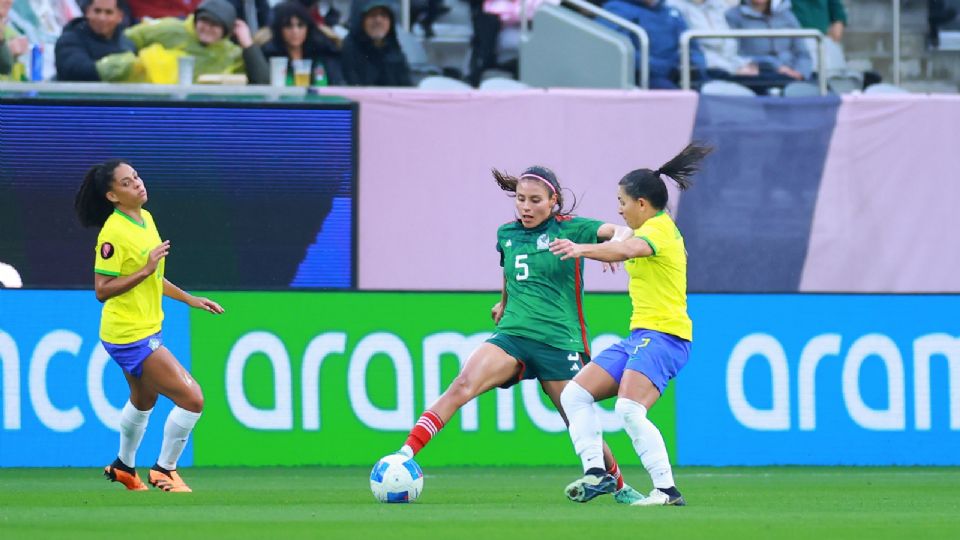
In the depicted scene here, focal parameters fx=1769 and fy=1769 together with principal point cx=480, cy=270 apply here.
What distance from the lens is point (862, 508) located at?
960 centimetres

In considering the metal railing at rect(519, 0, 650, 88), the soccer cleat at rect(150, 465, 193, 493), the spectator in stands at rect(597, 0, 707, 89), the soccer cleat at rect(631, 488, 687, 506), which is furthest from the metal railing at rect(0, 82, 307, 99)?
the soccer cleat at rect(631, 488, 687, 506)

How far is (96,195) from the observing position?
11.0 meters

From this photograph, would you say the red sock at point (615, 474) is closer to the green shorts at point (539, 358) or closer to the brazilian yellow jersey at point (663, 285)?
the green shorts at point (539, 358)

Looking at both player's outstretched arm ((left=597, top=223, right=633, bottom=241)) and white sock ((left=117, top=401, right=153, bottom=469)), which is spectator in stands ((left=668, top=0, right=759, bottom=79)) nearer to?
player's outstretched arm ((left=597, top=223, right=633, bottom=241))

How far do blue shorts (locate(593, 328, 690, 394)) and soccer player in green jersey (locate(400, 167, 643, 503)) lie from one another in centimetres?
50

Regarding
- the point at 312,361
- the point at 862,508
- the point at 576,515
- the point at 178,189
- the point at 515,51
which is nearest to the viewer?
the point at 576,515

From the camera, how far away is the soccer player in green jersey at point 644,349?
30.5ft

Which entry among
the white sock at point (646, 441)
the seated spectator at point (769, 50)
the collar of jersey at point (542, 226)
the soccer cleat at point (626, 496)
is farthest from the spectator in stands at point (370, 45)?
the white sock at point (646, 441)

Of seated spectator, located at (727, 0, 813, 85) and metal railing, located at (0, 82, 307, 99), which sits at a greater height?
seated spectator, located at (727, 0, 813, 85)

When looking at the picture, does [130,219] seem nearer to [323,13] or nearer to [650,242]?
[650,242]

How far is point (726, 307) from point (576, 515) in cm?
562

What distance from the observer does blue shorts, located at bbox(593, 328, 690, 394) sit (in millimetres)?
9422

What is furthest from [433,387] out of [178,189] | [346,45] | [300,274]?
[346,45]

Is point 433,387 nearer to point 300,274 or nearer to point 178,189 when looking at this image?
point 300,274
